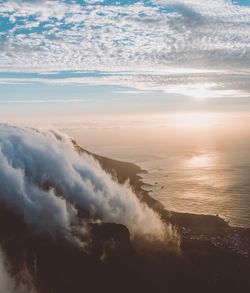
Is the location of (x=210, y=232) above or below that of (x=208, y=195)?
above

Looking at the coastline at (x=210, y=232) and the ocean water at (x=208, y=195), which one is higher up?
the coastline at (x=210, y=232)

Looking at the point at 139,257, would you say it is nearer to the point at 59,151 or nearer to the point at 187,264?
the point at 187,264

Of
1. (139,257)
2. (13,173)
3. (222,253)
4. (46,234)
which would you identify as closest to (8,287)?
(46,234)

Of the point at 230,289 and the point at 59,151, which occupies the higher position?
the point at 59,151

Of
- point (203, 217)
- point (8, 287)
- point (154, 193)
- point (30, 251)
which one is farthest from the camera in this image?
point (154, 193)

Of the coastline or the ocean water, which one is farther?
the ocean water

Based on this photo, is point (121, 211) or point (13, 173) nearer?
point (13, 173)

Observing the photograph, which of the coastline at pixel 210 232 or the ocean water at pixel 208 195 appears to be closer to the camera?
the coastline at pixel 210 232

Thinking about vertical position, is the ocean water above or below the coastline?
below

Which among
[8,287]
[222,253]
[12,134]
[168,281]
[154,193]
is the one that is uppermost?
[12,134]

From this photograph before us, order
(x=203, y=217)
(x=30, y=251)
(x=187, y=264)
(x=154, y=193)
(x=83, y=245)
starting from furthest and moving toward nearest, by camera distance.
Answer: (x=154, y=193) → (x=203, y=217) → (x=187, y=264) → (x=83, y=245) → (x=30, y=251)

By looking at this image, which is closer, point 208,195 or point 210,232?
point 210,232
